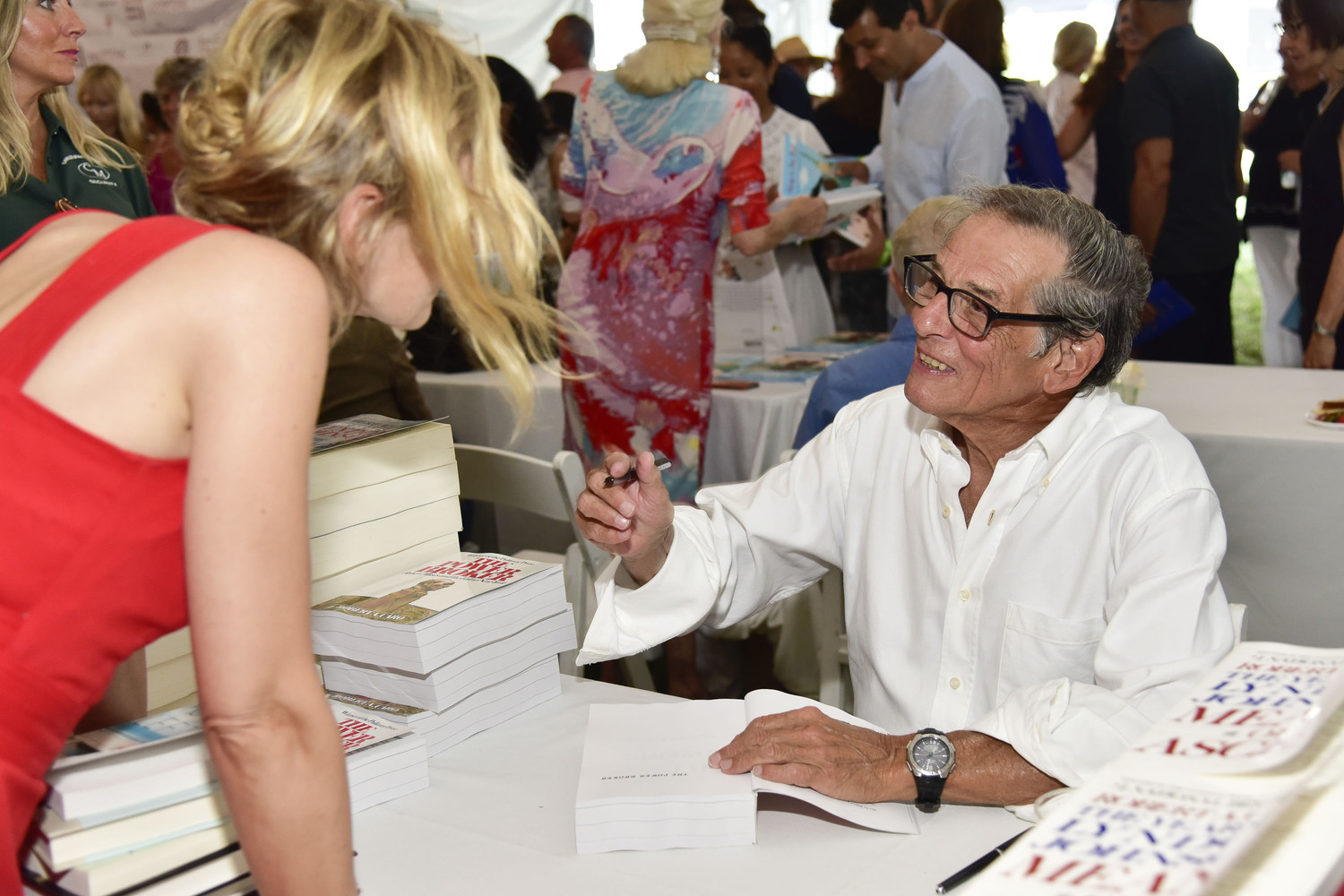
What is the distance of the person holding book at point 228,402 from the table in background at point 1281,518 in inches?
82.3

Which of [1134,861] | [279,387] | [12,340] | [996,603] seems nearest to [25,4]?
[12,340]

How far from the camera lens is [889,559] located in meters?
1.59

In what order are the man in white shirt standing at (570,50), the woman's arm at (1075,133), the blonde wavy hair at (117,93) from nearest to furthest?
1. the blonde wavy hair at (117,93)
2. the woman's arm at (1075,133)
3. the man in white shirt standing at (570,50)

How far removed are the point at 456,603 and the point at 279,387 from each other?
583 millimetres

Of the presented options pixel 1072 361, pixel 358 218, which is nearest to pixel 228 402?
pixel 358 218

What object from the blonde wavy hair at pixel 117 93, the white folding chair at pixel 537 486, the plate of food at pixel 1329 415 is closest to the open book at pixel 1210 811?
the white folding chair at pixel 537 486

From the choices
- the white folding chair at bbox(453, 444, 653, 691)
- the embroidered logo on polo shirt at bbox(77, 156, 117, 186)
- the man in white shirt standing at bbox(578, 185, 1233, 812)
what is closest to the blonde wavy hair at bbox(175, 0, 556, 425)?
the man in white shirt standing at bbox(578, 185, 1233, 812)

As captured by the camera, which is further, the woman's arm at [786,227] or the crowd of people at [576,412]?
the woman's arm at [786,227]

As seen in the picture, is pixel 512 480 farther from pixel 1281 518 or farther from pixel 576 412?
pixel 1281 518

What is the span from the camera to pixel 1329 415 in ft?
8.17

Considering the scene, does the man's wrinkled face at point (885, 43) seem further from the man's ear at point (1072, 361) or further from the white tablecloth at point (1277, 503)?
the man's ear at point (1072, 361)

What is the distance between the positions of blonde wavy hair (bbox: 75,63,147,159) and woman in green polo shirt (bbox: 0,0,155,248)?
2.35 m

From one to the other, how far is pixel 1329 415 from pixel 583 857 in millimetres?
2167

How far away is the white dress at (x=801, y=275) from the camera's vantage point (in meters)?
4.44
